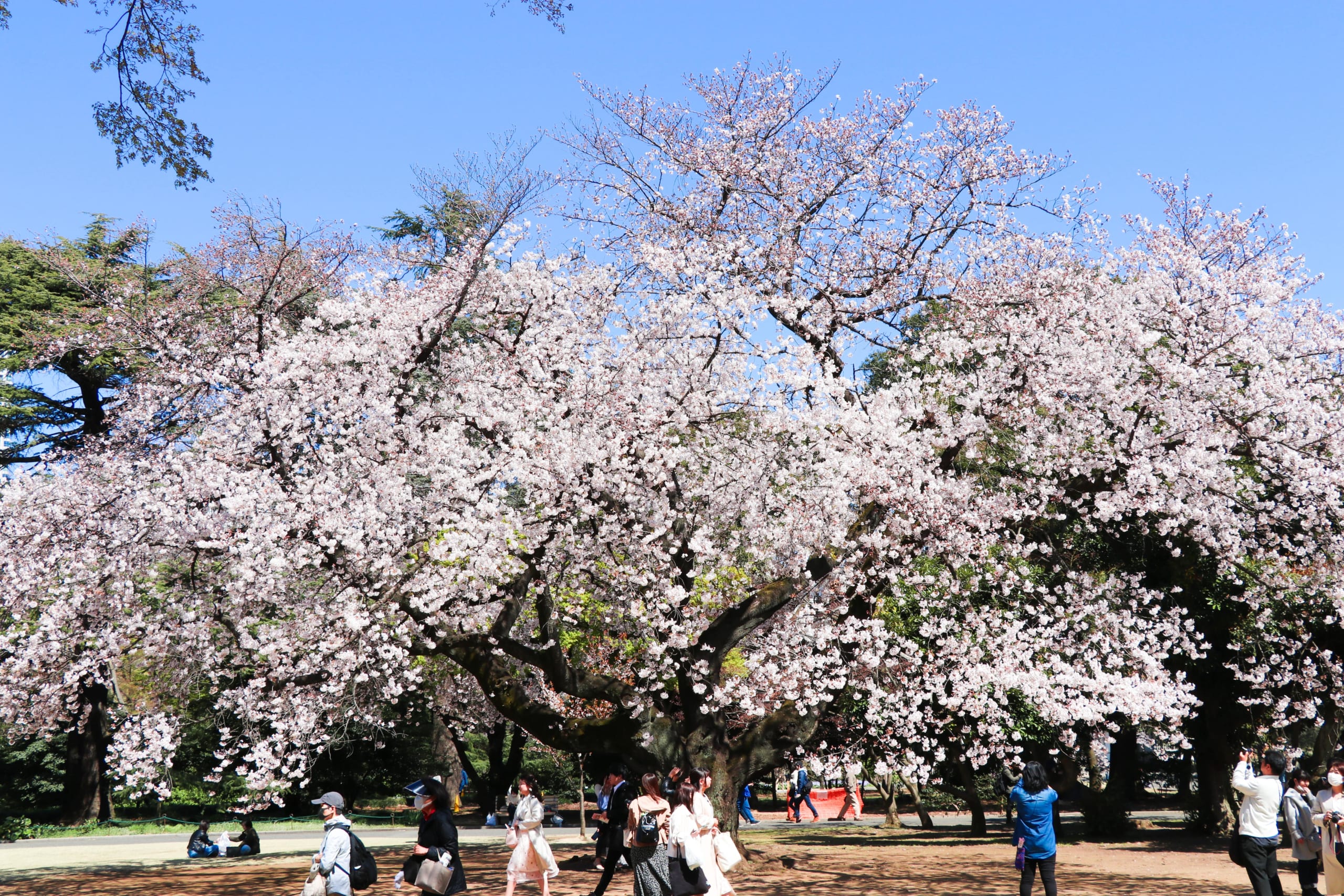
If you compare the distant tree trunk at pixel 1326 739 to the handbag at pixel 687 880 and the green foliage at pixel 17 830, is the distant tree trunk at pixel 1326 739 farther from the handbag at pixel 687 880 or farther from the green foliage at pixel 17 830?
the green foliage at pixel 17 830

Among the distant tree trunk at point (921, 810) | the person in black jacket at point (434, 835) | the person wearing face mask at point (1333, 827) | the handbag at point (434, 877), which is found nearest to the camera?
the handbag at point (434, 877)

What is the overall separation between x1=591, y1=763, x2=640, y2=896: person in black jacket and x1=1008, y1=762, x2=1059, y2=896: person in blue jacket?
13.1 ft

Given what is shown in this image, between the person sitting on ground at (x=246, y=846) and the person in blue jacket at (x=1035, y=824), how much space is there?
15323mm

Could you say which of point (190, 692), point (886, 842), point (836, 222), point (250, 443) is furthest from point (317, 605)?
point (886, 842)

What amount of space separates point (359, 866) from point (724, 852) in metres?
3.03

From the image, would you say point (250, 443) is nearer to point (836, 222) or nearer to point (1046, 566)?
point (836, 222)

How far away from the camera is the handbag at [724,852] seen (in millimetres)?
7891

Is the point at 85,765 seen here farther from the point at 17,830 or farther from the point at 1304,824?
the point at 1304,824

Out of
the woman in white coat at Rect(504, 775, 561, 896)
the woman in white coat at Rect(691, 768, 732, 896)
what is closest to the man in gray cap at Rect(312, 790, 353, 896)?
the woman in white coat at Rect(504, 775, 561, 896)

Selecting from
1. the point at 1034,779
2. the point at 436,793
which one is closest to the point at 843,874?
the point at 1034,779

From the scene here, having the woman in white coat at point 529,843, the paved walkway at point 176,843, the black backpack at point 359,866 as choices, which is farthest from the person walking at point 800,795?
the black backpack at point 359,866

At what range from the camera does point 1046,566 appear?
1739cm

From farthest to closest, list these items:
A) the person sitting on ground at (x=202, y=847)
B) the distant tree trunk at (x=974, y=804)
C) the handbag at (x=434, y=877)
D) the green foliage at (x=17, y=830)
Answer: the green foliage at (x=17, y=830)
the distant tree trunk at (x=974, y=804)
the person sitting on ground at (x=202, y=847)
the handbag at (x=434, y=877)

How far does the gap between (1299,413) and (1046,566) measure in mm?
5496
